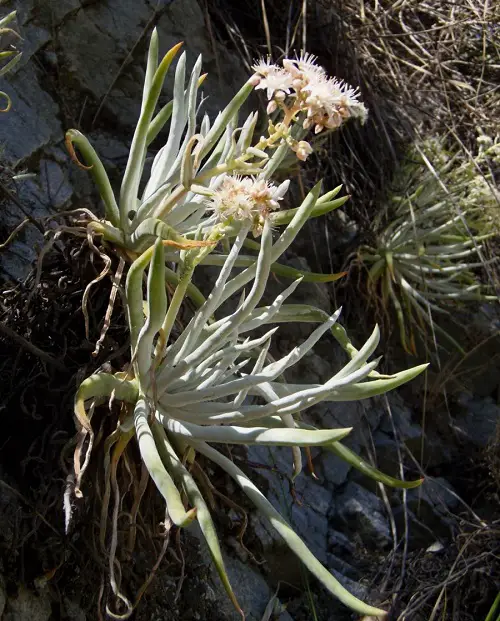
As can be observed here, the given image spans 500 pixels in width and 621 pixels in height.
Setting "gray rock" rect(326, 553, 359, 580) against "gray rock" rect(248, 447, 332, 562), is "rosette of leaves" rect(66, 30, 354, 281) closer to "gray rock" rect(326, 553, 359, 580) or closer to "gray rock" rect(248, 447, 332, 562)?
"gray rock" rect(248, 447, 332, 562)

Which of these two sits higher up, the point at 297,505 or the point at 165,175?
the point at 165,175

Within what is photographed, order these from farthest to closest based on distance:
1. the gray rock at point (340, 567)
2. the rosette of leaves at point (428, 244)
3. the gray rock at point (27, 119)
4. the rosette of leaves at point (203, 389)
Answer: the rosette of leaves at point (428, 244) < the gray rock at point (340, 567) < the gray rock at point (27, 119) < the rosette of leaves at point (203, 389)

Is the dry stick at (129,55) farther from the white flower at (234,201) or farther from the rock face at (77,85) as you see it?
the white flower at (234,201)

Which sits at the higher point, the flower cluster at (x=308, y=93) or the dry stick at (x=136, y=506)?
the flower cluster at (x=308, y=93)

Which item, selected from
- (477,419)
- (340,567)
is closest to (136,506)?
(340,567)

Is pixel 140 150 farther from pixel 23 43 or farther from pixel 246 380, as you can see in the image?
pixel 23 43

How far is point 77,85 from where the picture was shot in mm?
1737

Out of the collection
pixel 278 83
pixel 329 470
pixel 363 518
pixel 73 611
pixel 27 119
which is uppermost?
pixel 27 119

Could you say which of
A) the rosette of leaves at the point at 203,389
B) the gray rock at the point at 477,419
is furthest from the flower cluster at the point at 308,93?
the gray rock at the point at 477,419

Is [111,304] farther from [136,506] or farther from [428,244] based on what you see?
[428,244]

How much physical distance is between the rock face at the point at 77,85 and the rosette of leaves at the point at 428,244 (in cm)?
68

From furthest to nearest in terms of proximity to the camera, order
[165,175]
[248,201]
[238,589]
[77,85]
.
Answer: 1. [77,85]
2. [238,589]
3. [165,175]
4. [248,201]

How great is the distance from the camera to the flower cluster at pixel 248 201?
3.26ft

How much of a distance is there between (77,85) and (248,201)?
3.13ft
